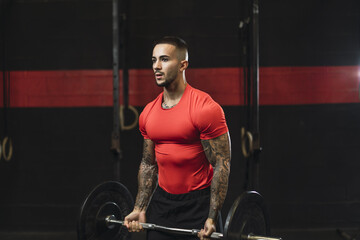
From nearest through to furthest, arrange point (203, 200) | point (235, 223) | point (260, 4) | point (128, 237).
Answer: point (235, 223)
point (203, 200)
point (128, 237)
point (260, 4)

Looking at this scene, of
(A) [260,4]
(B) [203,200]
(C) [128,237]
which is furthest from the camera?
(A) [260,4]

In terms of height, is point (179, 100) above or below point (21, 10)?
below

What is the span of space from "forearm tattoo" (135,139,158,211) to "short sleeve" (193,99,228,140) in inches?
14.2

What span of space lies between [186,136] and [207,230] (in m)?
0.44

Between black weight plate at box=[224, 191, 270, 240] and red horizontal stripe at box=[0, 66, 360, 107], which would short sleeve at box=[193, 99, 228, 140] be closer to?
black weight plate at box=[224, 191, 270, 240]

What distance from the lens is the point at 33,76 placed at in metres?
3.80

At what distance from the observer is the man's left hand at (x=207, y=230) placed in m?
1.67

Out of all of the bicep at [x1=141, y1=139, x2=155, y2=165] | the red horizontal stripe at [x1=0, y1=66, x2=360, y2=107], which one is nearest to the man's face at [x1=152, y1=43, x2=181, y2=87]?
the bicep at [x1=141, y1=139, x2=155, y2=165]

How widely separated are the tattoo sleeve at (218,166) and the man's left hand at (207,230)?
0.16ft

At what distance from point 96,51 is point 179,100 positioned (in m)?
2.16

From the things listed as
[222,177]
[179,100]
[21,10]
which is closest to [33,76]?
[21,10]

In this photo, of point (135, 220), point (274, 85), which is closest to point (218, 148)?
point (135, 220)

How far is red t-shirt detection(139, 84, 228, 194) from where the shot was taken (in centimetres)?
175

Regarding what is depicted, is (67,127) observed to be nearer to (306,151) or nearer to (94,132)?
(94,132)
